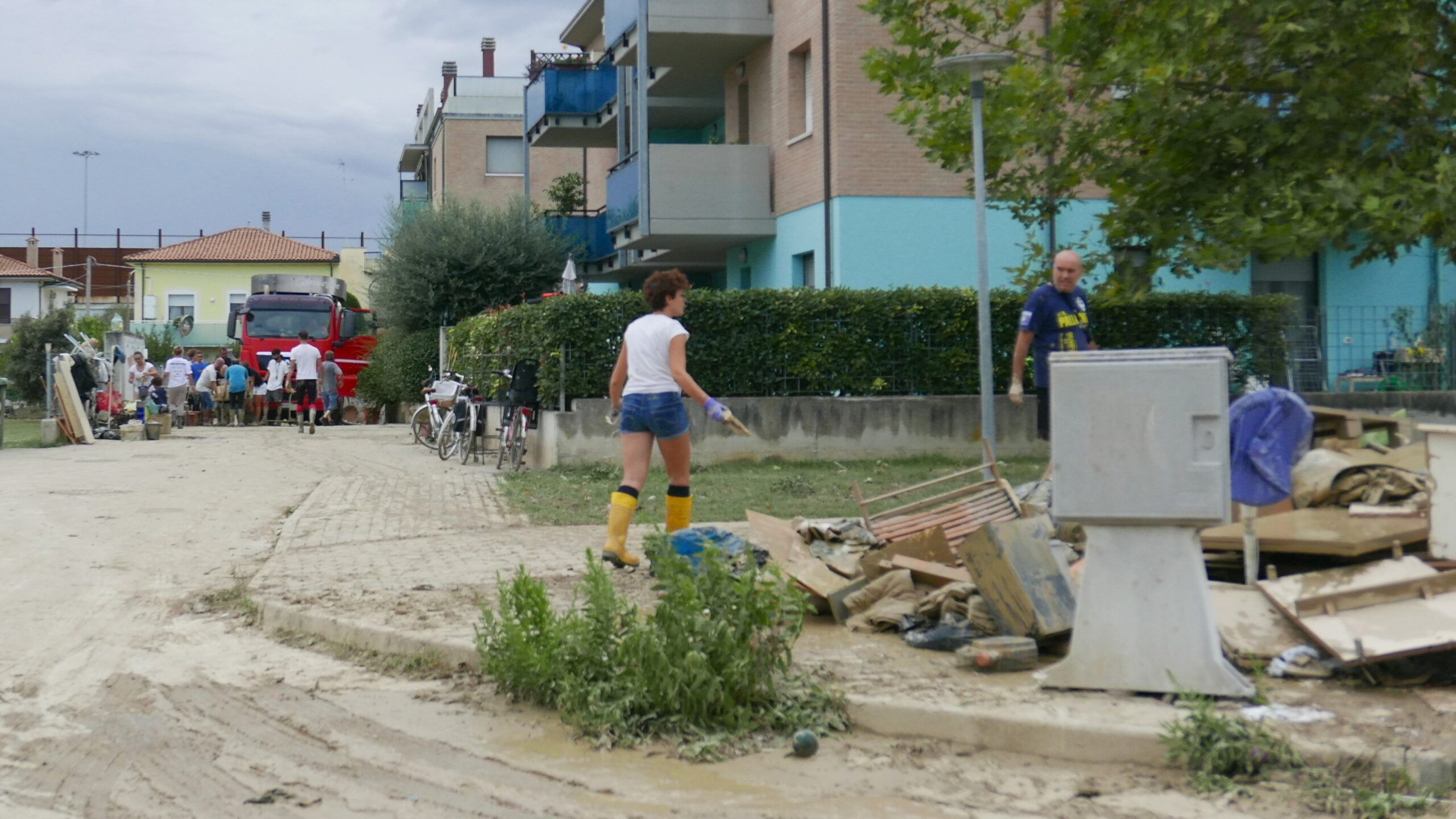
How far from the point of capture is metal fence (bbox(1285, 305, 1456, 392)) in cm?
1733

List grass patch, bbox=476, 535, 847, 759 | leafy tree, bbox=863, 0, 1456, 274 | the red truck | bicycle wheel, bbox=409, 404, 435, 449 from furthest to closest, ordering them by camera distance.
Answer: the red truck, bicycle wheel, bbox=409, 404, 435, 449, leafy tree, bbox=863, 0, 1456, 274, grass patch, bbox=476, 535, 847, 759

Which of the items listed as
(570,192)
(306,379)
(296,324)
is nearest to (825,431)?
(306,379)

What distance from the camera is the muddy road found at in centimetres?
416

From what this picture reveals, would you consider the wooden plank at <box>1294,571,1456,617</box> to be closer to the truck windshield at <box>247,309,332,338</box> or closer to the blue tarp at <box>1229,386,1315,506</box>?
the blue tarp at <box>1229,386,1315,506</box>

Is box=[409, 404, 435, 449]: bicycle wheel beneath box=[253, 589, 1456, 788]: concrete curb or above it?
above

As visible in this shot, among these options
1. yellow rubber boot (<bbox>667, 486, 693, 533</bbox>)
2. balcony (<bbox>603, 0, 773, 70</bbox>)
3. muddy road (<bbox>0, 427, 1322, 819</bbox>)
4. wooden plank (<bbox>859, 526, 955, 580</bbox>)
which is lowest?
muddy road (<bbox>0, 427, 1322, 819</bbox>)

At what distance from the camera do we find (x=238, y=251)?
75.1m

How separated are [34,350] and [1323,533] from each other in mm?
52288

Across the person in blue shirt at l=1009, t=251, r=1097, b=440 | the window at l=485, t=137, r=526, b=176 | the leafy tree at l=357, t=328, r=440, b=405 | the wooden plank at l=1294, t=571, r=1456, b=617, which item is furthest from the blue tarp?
the window at l=485, t=137, r=526, b=176

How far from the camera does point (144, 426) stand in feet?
82.8

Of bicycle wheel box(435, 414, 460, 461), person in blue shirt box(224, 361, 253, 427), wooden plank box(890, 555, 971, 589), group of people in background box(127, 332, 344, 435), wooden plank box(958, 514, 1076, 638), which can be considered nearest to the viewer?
wooden plank box(958, 514, 1076, 638)

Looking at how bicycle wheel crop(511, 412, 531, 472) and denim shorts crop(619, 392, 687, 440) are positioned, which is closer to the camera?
denim shorts crop(619, 392, 687, 440)

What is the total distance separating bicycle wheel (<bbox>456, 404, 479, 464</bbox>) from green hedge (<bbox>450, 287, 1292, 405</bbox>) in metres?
1.28

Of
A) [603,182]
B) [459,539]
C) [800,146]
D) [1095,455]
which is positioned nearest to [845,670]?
[1095,455]
